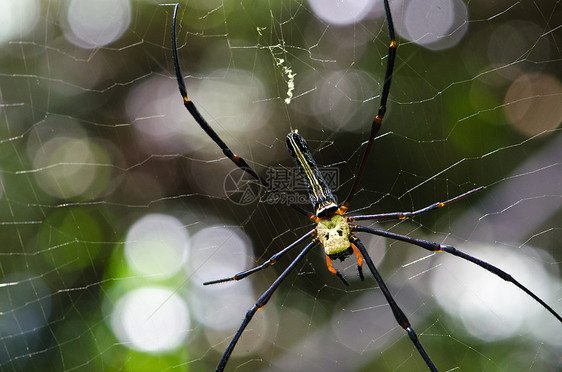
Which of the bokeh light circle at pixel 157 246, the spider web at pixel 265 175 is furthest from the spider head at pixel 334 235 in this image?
the bokeh light circle at pixel 157 246

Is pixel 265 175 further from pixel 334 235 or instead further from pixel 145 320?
pixel 334 235

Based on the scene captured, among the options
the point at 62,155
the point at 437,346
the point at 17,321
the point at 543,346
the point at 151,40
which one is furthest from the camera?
the point at 62,155


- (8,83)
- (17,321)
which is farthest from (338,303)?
(8,83)

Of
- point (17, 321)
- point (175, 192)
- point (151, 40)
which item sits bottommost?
point (17, 321)

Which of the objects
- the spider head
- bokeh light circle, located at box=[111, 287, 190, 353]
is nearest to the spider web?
bokeh light circle, located at box=[111, 287, 190, 353]

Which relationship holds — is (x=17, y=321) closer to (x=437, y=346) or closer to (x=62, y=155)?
(x=62, y=155)

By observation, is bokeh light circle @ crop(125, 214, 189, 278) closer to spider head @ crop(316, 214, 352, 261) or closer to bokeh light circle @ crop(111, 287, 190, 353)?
bokeh light circle @ crop(111, 287, 190, 353)
